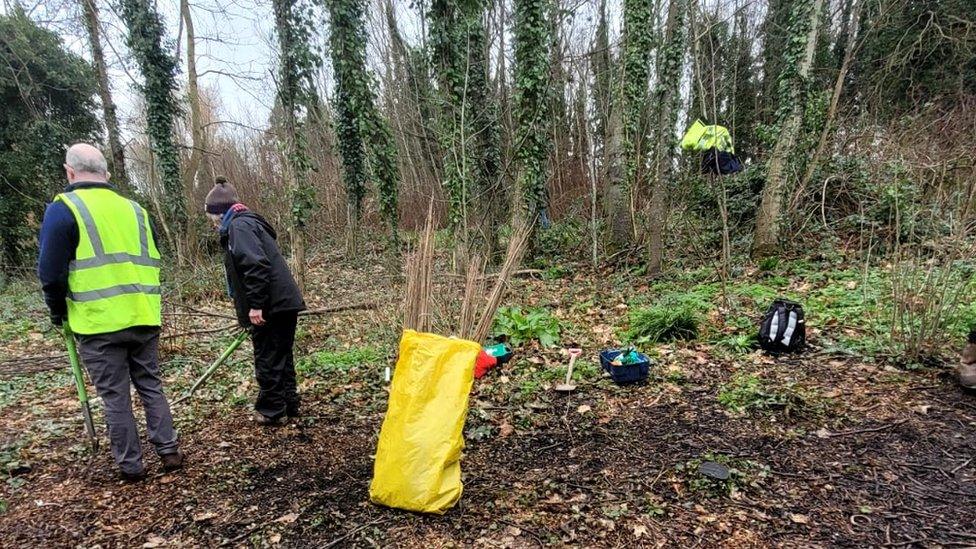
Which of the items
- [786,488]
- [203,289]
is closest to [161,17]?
[203,289]

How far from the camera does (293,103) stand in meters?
6.99

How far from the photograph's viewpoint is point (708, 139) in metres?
6.32

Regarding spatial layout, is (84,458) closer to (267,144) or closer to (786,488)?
(786,488)

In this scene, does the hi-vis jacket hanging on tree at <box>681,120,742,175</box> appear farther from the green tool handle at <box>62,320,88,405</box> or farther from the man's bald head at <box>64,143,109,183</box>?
the green tool handle at <box>62,320,88,405</box>

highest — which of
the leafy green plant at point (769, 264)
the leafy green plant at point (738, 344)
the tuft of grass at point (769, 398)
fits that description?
the leafy green plant at point (769, 264)

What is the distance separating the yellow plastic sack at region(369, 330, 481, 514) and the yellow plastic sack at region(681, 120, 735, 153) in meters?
5.09

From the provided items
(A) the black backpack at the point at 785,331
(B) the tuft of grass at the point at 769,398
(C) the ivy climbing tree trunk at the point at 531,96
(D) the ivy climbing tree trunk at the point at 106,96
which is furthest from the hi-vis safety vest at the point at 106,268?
(D) the ivy climbing tree trunk at the point at 106,96

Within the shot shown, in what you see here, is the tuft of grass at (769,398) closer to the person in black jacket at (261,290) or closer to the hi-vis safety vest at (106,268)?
the person in black jacket at (261,290)

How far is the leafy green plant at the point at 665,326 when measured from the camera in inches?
187

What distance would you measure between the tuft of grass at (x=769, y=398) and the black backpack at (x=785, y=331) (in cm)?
60

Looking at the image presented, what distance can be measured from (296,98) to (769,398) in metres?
6.94

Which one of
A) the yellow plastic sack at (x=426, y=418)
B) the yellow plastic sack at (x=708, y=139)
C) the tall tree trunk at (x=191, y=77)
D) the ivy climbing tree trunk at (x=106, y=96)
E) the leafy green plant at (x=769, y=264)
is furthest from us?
the tall tree trunk at (x=191, y=77)

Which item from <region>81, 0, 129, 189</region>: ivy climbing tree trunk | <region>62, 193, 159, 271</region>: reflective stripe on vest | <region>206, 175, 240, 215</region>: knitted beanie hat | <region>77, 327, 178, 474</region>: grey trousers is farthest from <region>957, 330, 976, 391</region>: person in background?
<region>81, 0, 129, 189</region>: ivy climbing tree trunk

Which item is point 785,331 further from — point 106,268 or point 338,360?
point 106,268
